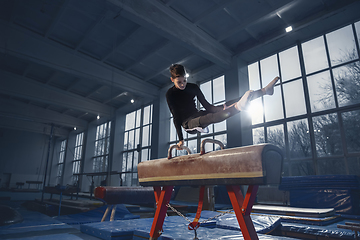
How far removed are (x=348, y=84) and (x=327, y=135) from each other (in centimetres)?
149

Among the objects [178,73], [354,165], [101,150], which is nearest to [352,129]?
[354,165]

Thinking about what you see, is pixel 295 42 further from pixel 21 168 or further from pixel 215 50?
pixel 21 168

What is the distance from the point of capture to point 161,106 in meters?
11.2

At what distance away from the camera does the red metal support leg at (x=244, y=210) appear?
1.80m

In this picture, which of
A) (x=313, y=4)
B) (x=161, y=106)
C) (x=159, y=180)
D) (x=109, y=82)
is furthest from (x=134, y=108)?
(x=159, y=180)

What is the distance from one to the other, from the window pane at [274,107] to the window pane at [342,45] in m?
1.77

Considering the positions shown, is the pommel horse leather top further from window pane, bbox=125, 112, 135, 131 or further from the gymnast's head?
window pane, bbox=125, 112, 135, 131

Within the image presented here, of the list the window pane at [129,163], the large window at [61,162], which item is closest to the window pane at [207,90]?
the window pane at [129,163]

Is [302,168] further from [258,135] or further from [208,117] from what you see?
[208,117]

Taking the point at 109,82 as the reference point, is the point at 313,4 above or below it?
above

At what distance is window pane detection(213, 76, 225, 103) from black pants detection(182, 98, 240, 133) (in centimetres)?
737

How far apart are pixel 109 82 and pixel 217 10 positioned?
5.48m

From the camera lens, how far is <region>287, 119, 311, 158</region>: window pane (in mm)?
6766

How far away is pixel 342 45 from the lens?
6.49 m
